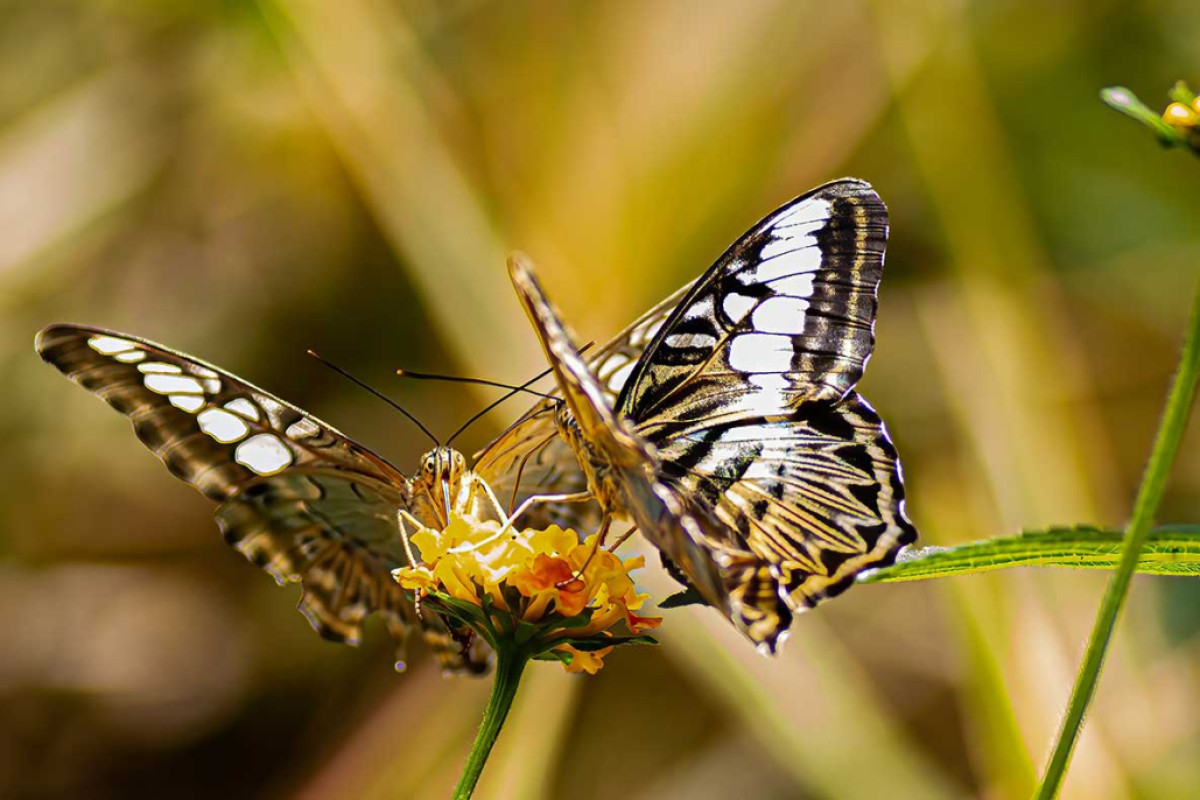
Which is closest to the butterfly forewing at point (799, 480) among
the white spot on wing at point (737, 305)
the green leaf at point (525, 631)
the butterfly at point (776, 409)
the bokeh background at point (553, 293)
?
the butterfly at point (776, 409)

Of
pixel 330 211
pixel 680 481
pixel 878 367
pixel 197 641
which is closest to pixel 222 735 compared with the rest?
pixel 197 641

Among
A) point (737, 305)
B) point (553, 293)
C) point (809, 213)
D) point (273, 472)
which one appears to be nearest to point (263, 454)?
point (273, 472)

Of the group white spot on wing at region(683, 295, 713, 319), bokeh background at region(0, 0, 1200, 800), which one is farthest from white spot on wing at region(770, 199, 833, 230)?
bokeh background at region(0, 0, 1200, 800)

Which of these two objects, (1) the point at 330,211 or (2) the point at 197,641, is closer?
(2) the point at 197,641

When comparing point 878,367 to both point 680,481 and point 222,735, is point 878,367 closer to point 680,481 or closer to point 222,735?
point 680,481

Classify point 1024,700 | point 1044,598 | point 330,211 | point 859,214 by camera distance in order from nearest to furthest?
point 859,214, point 1024,700, point 1044,598, point 330,211

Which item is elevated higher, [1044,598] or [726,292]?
[726,292]
